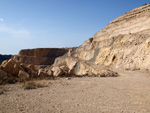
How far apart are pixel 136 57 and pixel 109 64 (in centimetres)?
503

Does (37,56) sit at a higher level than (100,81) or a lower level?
higher

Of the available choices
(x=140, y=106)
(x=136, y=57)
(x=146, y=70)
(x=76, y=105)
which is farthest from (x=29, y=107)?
(x=136, y=57)

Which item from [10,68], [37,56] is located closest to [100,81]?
[10,68]

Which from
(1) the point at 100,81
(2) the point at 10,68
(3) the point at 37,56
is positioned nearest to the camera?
(1) the point at 100,81

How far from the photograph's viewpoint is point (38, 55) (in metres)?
57.3

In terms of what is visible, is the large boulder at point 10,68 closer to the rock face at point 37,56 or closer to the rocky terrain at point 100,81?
the rocky terrain at point 100,81

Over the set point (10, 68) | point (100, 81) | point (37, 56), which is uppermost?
point (37, 56)

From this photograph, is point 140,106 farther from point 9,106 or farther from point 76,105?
point 9,106

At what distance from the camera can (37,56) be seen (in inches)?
2224

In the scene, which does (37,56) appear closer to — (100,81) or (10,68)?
(10,68)

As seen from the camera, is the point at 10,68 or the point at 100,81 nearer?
the point at 100,81

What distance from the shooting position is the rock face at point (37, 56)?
55219mm

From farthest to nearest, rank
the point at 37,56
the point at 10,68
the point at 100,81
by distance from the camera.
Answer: the point at 37,56, the point at 10,68, the point at 100,81

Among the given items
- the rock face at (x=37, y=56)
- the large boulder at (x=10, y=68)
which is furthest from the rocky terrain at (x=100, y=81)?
the rock face at (x=37, y=56)
